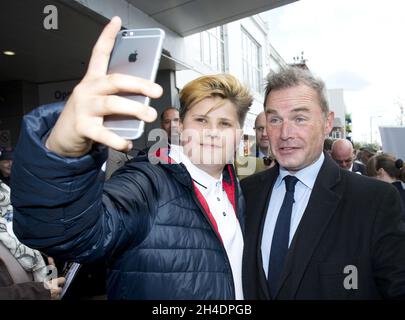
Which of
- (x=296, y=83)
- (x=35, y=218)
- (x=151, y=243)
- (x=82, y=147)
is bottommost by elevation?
(x=151, y=243)

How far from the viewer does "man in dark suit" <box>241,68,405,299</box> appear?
149 cm

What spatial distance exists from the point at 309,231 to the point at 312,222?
4cm

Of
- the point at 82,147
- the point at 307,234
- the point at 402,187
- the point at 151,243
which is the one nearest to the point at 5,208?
the point at 151,243

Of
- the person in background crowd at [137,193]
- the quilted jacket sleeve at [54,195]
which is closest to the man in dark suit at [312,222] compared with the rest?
the person in background crowd at [137,193]

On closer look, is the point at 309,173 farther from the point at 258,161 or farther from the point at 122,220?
the point at 258,161

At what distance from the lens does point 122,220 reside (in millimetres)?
1167

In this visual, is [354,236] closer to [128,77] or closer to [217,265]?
[217,265]

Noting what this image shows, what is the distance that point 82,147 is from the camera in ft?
2.73

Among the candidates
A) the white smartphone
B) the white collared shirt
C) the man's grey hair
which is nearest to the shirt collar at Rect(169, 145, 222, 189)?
the white collared shirt

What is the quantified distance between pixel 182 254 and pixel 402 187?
3367 millimetres

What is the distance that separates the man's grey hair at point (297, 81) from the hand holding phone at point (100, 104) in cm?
131

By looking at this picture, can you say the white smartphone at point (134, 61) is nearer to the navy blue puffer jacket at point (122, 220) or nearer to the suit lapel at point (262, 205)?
the navy blue puffer jacket at point (122, 220)

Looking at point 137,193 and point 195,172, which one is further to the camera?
point 195,172

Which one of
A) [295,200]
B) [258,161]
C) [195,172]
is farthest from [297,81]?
[258,161]
